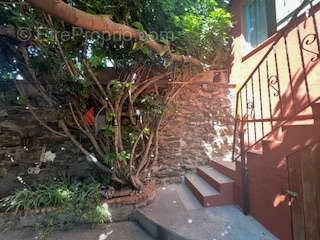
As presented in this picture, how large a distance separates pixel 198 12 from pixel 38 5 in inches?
116

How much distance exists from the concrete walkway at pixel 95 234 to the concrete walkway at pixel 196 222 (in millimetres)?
158

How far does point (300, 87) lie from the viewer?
210 cm

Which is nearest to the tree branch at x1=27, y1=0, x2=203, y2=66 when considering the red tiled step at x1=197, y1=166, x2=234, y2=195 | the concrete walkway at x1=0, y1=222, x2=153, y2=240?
the red tiled step at x1=197, y1=166, x2=234, y2=195

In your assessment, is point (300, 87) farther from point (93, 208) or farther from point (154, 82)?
point (93, 208)

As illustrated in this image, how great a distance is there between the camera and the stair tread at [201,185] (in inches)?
99.2

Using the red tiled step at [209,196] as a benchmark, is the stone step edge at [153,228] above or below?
below

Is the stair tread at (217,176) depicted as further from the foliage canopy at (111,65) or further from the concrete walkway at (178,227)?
the foliage canopy at (111,65)

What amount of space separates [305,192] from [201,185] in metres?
1.61

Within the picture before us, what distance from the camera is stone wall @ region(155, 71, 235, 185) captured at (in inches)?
141

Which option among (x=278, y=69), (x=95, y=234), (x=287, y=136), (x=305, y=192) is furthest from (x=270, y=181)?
(x=95, y=234)

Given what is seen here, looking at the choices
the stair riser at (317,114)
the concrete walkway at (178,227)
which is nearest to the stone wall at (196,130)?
the concrete walkway at (178,227)

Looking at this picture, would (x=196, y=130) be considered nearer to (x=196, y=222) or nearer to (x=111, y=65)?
(x=196, y=222)

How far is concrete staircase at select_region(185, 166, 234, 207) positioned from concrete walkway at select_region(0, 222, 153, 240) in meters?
1.04

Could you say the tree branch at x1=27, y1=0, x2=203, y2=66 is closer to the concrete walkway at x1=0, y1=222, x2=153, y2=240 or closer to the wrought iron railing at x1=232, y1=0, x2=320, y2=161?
the wrought iron railing at x1=232, y1=0, x2=320, y2=161
